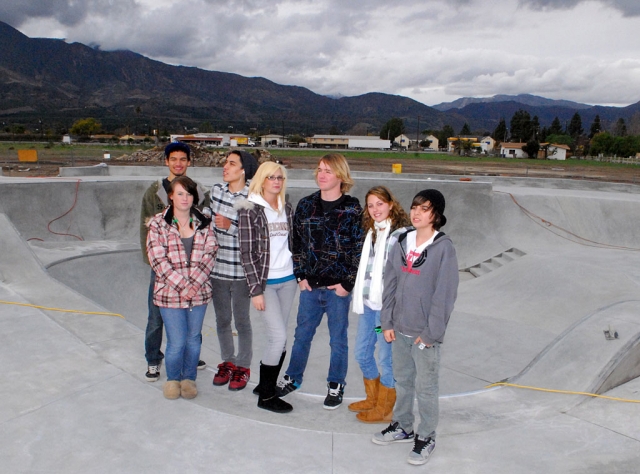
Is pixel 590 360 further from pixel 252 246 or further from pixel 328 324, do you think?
pixel 252 246

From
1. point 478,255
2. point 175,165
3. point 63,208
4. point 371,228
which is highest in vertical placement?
point 175,165

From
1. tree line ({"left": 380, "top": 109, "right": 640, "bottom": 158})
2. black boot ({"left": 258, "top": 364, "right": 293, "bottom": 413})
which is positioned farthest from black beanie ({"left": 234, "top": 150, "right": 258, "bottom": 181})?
tree line ({"left": 380, "top": 109, "right": 640, "bottom": 158})

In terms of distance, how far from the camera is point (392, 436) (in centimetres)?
338

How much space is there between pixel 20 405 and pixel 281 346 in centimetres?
190

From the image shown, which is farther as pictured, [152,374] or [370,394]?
[152,374]

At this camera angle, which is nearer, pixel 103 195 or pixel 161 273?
pixel 161 273

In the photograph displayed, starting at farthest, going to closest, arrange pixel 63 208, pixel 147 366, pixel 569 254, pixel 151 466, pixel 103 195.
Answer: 1. pixel 103 195
2. pixel 63 208
3. pixel 569 254
4. pixel 147 366
5. pixel 151 466

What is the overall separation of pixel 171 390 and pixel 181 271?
3.01 feet

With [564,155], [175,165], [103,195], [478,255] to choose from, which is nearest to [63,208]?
[103,195]

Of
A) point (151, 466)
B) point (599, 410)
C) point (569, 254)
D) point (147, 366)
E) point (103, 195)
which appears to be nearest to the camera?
point (151, 466)

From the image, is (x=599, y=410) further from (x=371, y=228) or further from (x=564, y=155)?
(x=564, y=155)

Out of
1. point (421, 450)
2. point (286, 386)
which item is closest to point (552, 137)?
point (286, 386)

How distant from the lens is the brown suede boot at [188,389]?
3.85m

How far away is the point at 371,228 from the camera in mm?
3730
